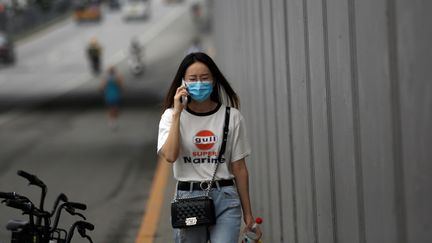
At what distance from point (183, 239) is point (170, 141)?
58cm

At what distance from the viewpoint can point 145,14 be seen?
8200 cm

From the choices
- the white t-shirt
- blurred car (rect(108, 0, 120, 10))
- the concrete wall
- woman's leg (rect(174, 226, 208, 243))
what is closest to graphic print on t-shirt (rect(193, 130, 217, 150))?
the white t-shirt

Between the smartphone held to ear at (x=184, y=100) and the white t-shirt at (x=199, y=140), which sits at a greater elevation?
→ the smartphone held to ear at (x=184, y=100)

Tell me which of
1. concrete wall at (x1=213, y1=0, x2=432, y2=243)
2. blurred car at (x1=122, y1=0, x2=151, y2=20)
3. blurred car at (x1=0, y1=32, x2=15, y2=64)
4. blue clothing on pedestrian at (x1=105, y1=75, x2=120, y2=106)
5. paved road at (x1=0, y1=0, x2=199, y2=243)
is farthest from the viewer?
blurred car at (x1=122, y1=0, x2=151, y2=20)

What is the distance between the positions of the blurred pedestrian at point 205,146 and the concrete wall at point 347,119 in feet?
1.84

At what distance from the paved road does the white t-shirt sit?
5390mm

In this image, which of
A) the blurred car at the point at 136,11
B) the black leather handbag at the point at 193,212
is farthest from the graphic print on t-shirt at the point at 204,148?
the blurred car at the point at 136,11

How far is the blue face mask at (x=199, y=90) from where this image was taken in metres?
5.56

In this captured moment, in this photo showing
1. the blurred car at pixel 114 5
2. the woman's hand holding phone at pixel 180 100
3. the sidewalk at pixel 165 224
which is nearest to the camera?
the woman's hand holding phone at pixel 180 100

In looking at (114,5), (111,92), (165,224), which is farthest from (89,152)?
(114,5)

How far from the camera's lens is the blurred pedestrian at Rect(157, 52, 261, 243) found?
5.64 metres

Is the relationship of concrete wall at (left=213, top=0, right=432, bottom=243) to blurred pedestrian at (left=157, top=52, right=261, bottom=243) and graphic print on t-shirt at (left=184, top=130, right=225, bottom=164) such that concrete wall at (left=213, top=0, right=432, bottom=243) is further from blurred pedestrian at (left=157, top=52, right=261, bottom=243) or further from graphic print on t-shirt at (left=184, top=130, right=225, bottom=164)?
graphic print on t-shirt at (left=184, top=130, right=225, bottom=164)

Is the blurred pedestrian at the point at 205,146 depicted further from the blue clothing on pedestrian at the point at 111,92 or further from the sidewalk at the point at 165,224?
the blue clothing on pedestrian at the point at 111,92

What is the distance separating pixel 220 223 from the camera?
571cm
